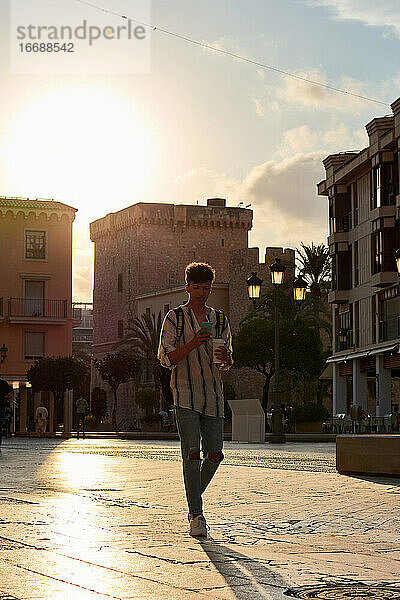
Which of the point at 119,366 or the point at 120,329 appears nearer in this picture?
the point at 119,366

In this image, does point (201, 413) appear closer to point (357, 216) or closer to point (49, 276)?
point (357, 216)

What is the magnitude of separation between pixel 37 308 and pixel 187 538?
59.3m

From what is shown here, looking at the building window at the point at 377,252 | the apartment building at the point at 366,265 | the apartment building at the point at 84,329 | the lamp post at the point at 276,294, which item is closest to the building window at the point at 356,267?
the apartment building at the point at 366,265

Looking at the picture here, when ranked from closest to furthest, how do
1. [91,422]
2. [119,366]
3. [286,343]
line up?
1. [286,343]
2. [91,422]
3. [119,366]

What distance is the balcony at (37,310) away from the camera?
64.8 meters

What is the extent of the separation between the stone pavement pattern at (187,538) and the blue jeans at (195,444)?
27 cm

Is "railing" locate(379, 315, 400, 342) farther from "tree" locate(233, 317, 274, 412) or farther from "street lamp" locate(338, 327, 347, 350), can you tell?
"tree" locate(233, 317, 274, 412)

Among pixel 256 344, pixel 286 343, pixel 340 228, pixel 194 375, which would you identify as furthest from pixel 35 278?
pixel 194 375

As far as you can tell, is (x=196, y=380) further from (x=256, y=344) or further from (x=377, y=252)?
(x=256, y=344)

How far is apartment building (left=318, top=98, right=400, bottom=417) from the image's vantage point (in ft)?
160

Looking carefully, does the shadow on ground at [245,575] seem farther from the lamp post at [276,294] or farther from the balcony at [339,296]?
the balcony at [339,296]

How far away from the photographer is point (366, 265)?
52.5 meters

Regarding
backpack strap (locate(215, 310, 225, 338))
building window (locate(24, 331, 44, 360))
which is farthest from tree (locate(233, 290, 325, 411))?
backpack strap (locate(215, 310, 225, 338))

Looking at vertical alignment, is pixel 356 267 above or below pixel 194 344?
above
